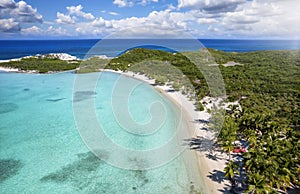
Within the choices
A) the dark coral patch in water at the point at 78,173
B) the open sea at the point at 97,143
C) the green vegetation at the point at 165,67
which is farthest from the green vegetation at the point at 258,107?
the dark coral patch in water at the point at 78,173

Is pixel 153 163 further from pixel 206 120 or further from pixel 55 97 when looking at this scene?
pixel 55 97

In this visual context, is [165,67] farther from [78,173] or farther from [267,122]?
[78,173]

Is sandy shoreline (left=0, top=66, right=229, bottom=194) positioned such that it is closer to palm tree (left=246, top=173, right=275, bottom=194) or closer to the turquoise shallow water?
the turquoise shallow water

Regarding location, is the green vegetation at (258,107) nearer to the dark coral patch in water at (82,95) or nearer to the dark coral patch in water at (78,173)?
the dark coral patch in water at (78,173)

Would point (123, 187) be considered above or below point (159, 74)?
below

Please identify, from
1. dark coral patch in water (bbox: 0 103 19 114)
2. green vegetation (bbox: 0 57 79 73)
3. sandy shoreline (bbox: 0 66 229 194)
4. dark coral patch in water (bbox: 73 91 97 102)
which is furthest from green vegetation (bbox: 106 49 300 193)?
dark coral patch in water (bbox: 0 103 19 114)

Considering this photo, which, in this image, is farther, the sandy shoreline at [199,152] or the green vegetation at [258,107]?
the sandy shoreline at [199,152]

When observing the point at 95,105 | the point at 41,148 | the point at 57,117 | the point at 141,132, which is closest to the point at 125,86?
the point at 95,105
